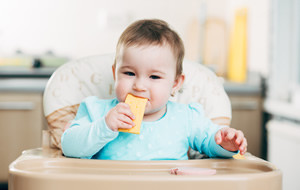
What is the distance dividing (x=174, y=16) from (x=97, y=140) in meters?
2.12

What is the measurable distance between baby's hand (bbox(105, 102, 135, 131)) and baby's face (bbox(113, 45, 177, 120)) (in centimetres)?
9

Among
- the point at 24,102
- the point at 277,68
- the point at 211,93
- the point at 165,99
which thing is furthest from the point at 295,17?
the point at 24,102

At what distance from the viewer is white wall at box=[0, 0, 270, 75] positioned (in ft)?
9.43

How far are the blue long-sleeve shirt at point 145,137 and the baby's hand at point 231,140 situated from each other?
1.0 inches

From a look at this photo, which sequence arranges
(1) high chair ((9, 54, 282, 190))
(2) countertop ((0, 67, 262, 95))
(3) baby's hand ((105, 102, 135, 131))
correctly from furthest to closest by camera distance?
1. (2) countertop ((0, 67, 262, 95))
2. (3) baby's hand ((105, 102, 135, 131))
3. (1) high chair ((9, 54, 282, 190))

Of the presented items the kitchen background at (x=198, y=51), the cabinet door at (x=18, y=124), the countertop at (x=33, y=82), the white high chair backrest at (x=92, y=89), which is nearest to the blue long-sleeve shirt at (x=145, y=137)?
the white high chair backrest at (x=92, y=89)

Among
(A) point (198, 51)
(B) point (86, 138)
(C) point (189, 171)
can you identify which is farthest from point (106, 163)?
(A) point (198, 51)

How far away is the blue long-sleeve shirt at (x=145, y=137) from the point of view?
1.05m

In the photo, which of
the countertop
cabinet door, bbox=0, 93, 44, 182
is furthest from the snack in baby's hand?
cabinet door, bbox=0, 93, 44, 182

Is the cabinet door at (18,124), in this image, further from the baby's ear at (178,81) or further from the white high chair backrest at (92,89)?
the baby's ear at (178,81)

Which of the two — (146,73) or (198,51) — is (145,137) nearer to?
(146,73)

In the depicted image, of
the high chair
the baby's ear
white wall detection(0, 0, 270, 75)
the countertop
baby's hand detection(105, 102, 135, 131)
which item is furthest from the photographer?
white wall detection(0, 0, 270, 75)

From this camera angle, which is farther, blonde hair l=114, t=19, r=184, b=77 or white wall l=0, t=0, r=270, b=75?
white wall l=0, t=0, r=270, b=75

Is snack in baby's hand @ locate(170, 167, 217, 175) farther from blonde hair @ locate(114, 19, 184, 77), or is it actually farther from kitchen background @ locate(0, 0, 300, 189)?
kitchen background @ locate(0, 0, 300, 189)
